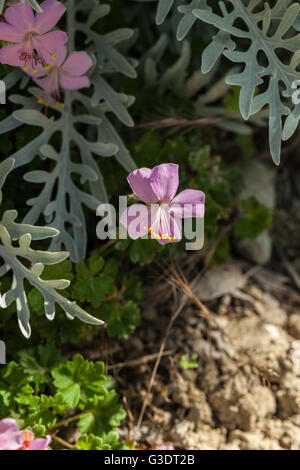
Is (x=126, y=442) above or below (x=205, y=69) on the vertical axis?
below

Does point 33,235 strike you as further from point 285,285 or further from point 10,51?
point 285,285

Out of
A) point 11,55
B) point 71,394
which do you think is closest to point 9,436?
point 71,394

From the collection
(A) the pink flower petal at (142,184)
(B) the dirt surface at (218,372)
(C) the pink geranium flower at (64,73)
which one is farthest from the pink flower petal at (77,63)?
(B) the dirt surface at (218,372)

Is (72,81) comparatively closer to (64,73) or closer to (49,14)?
(64,73)

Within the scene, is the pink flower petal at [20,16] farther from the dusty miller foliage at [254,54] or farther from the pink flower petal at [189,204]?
the pink flower petal at [189,204]

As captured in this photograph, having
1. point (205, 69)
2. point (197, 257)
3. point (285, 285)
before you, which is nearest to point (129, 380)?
point (197, 257)

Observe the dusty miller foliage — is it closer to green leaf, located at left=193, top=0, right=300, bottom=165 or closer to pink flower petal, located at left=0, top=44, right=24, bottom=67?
green leaf, located at left=193, top=0, right=300, bottom=165
